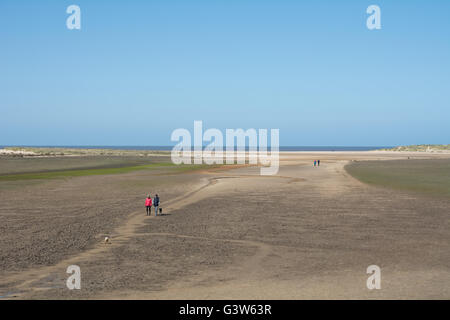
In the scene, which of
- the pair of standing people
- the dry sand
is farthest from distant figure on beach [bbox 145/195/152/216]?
the dry sand

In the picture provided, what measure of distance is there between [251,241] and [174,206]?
11.9 metres

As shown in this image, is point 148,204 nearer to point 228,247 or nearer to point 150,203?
point 150,203

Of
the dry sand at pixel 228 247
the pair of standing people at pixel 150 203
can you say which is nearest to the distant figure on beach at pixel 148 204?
the pair of standing people at pixel 150 203

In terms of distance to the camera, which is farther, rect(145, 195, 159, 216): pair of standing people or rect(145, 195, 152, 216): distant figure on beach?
rect(145, 195, 152, 216): distant figure on beach

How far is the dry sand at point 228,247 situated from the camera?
13.0 m

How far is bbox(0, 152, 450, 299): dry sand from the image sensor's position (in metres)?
13.0

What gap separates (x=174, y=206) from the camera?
3023 cm

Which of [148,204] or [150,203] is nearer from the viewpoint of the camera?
[148,204]

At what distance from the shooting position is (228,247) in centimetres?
1839

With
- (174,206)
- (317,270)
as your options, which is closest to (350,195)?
(174,206)

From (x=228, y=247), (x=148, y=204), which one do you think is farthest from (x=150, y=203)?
(x=228, y=247)

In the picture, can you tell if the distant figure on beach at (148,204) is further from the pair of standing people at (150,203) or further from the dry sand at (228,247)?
the dry sand at (228,247)

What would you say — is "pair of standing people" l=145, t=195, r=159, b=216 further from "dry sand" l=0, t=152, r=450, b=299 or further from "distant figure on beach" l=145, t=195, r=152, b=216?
"dry sand" l=0, t=152, r=450, b=299
